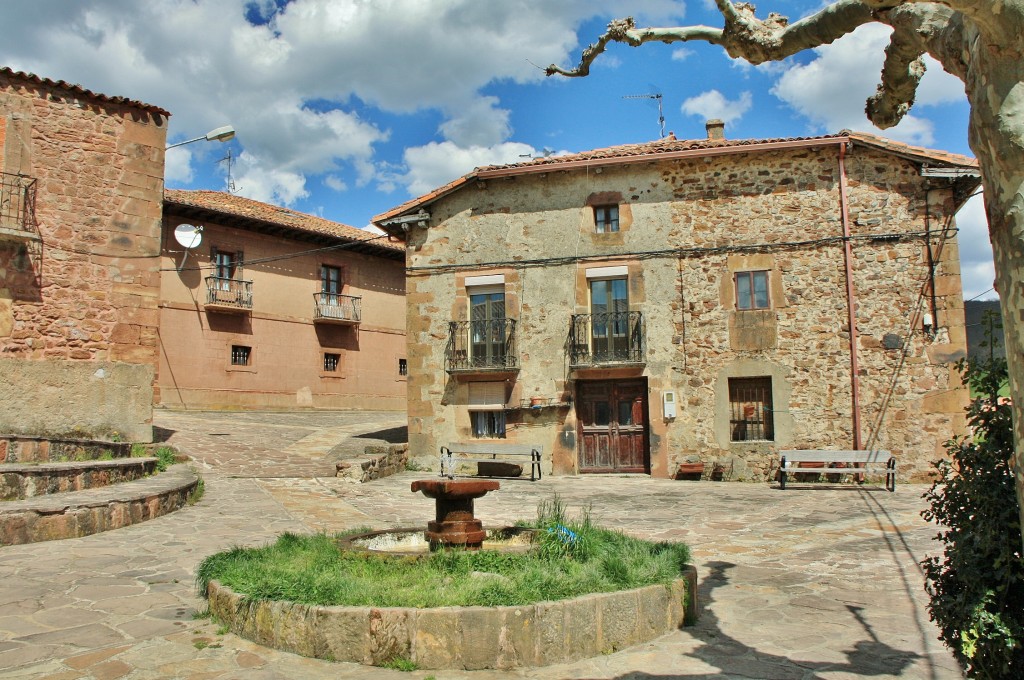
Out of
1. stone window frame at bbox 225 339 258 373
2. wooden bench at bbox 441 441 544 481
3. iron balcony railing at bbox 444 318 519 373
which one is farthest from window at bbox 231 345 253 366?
A: wooden bench at bbox 441 441 544 481

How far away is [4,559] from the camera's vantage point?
20.9 feet

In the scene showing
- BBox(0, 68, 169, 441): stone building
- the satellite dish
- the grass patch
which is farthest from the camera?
the satellite dish

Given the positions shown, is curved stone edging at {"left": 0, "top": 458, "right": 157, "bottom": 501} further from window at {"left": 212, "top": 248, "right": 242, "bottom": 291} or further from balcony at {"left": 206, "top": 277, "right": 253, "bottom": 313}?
window at {"left": 212, "top": 248, "right": 242, "bottom": 291}

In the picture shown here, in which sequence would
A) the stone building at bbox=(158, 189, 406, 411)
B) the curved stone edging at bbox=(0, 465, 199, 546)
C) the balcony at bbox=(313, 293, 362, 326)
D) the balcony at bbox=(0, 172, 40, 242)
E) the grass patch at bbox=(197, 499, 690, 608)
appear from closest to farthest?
1. the grass patch at bbox=(197, 499, 690, 608)
2. the curved stone edging at bbox=(0, 465, 199, 546)
3. the balcony at bbox=(0, 172, 40, 242)
4. the stone building at bbox=(158, 189, 406, 411)
5. the balcony at bbox=(313, 293, 362, 326)

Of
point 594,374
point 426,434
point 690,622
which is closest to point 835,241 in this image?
point 594,374

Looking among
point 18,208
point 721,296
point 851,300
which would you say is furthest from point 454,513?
point 851,300

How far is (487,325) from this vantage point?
53.8 ft

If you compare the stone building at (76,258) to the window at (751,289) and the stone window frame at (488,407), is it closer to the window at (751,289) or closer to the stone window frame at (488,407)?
the stone window frame at (488,407)

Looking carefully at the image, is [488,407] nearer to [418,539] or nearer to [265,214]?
[418,539]

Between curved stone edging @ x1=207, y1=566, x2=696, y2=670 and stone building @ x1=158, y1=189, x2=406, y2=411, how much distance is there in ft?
56.3

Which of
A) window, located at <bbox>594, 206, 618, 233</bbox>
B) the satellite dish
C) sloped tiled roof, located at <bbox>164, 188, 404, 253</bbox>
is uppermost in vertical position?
sloped tiled roof, located at <bbox>164, 188, 404, 253</bbox>

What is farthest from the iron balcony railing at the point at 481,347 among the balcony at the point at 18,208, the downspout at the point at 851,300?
the balcony at the point at 18,208

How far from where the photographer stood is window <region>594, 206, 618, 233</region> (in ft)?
53.3

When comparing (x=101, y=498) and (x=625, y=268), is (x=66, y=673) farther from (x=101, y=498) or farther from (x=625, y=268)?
(x=625, y=268)
